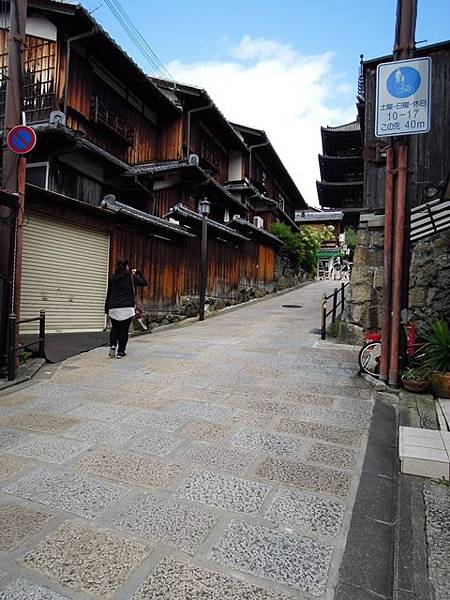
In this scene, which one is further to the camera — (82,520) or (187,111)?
(187,111)

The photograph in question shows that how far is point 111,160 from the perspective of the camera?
434 inches

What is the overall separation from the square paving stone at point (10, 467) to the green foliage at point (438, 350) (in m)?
5.36

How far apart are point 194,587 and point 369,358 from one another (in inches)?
212

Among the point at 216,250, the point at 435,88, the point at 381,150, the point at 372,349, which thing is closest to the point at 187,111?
the point at 216,250

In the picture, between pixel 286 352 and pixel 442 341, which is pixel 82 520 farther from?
pixel 286 352

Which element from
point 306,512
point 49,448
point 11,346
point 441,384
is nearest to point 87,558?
point 306,512

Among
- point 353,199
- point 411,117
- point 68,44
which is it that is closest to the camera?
point 411,117

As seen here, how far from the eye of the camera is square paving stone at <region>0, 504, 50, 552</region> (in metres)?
2.34

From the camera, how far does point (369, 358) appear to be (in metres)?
6.66

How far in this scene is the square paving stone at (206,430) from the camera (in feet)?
13.0

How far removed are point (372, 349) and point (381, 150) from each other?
3.30m

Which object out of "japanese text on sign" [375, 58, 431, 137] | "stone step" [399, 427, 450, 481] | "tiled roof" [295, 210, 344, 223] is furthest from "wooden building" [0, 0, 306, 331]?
"tiled roof" [295, 210, 344, 223]

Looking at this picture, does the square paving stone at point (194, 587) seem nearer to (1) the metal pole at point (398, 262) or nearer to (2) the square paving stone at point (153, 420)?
(2) the square paving stone at point (153, 420)

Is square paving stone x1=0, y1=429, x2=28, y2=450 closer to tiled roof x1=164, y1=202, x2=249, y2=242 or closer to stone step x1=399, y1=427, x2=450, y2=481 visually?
stone step x1=399, y1=427, x2=450, y2=481
